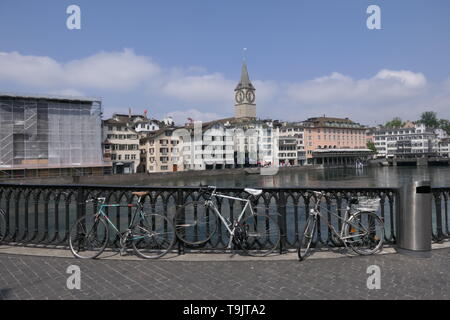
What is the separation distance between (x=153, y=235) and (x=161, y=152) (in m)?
84.2

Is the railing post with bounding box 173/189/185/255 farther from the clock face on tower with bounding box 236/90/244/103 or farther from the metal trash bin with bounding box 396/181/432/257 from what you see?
the clock face on tower with bounding box 236/90/244/103

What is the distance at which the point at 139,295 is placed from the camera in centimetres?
484

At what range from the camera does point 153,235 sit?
6789 mm

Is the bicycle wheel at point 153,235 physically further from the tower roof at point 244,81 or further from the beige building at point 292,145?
the tower roof at point 244,81

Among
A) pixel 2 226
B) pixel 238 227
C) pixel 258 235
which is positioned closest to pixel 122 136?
pixel 2 226

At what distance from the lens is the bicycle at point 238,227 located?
22.3ft

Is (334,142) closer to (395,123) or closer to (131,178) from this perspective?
(395,123)

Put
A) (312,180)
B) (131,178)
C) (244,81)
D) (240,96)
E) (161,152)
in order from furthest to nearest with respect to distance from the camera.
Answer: (244,81) < (240,96) < (161,152) < (312,180) < (131,178)

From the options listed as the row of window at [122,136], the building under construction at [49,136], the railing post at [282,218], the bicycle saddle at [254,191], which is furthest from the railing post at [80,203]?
the row of window at [122,136]

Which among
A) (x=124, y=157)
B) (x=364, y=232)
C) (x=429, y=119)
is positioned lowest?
(x=364, y=232)
